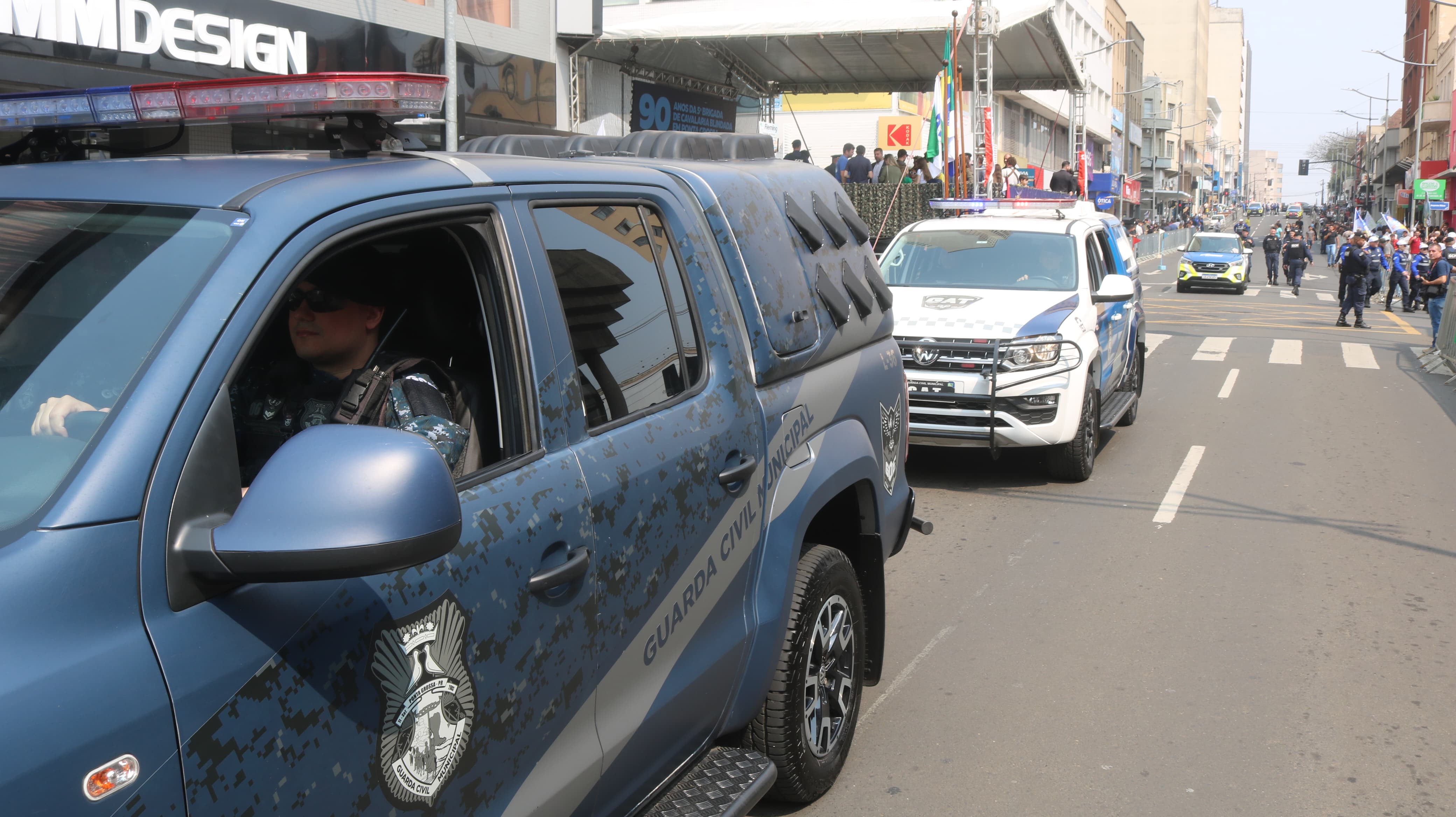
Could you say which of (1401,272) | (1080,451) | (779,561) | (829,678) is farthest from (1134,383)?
(1401,272)

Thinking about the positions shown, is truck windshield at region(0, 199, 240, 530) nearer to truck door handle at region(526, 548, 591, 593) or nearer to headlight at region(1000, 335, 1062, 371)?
truck door handle at region(526, 548, 591, 593)

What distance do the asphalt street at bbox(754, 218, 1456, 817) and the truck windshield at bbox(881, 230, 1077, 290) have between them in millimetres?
1472

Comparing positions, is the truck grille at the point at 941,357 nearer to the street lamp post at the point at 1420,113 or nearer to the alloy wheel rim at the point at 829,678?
the alloy wheel rim at the point at 829,678

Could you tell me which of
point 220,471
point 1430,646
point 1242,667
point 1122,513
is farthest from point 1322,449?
point 220,471

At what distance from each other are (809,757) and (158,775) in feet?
8.28

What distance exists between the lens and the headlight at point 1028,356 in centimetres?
892

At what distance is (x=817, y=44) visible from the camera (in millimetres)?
24422

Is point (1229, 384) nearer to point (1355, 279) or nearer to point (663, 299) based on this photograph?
point (1355, 279)

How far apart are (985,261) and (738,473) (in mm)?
7374

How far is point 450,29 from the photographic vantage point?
16.0 meters

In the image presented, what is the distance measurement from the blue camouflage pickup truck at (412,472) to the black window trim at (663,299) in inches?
0.5

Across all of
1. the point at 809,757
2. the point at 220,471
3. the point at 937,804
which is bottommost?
the point at 937,804

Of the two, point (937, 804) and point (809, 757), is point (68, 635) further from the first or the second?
point (937, 804)

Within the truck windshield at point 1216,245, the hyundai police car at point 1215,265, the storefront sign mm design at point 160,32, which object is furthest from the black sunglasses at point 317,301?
the truck windshield at point 1216,245
